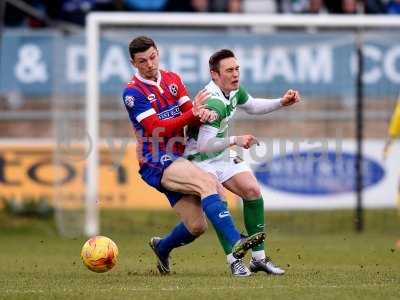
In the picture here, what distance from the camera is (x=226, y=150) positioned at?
11852 millimetres

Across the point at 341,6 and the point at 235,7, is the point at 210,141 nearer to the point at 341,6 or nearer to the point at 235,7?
the point at 235,7

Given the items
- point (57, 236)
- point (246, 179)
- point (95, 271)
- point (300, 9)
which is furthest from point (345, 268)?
point (300, 9)

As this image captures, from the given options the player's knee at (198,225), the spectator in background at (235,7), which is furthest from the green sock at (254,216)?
the spectator in background at (235,7)

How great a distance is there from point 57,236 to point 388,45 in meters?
6.57

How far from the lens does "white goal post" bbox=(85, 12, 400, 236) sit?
61.5 feet

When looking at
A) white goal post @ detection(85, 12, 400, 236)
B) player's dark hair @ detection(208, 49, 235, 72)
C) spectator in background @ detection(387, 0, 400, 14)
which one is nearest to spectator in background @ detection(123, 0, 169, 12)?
white goal post @ detection(85, 12, 400, 236)

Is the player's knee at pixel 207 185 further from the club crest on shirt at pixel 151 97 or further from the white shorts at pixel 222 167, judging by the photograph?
the club crest on shirt at pixel 151 97

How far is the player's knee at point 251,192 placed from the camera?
38.0 ft

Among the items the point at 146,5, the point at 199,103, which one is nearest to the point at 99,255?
the point at 199,103

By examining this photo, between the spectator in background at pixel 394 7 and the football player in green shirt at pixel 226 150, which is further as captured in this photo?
the spectator in background at pixel 394 7

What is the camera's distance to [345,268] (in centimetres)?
1273

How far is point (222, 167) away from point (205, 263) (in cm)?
229

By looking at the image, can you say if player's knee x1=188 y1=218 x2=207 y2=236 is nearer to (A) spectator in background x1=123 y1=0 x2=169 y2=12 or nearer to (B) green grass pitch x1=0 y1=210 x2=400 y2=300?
(B) green grass pitch x1=0 y1=210 x2=400 y2=300

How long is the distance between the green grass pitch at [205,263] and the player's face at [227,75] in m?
1.90
